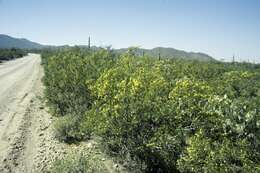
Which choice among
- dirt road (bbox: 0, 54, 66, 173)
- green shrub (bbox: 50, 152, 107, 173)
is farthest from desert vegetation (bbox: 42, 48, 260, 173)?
dirt road (bbox: 0, 54, 66, 173)

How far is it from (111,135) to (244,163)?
13.3 ft

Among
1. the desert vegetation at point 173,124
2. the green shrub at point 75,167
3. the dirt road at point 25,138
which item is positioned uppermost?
the desert vegetation at point 173,124

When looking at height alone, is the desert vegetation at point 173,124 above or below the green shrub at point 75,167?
above

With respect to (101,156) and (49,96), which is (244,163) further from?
(49,96)

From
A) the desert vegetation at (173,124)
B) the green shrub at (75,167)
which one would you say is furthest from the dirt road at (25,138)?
the desert vegetation at (173,124)

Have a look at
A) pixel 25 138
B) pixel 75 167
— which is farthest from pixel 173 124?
pixel 25 138

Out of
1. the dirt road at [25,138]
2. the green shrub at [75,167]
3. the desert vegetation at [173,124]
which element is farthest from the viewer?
the dirt road at [25,138]

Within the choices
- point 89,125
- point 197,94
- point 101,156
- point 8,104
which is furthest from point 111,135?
point 8,104

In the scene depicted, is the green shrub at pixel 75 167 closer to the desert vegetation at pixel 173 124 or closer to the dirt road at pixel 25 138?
the desert vegetation at pixel 173 124

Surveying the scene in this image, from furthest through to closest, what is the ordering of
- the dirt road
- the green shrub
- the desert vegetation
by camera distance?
1. the dirt road
2. the green shrub
3. the desert vegetation

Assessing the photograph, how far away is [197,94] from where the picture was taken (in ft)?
21.9

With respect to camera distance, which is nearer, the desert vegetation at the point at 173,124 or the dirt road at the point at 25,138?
the desert vegetation at the point at 173,124

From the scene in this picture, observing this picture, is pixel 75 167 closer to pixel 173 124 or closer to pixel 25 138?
pixel 173 124

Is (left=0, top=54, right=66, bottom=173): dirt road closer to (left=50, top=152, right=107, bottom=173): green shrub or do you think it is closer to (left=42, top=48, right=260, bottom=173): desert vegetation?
(left=50, top=152, right=107, bottom=173): green shrub
